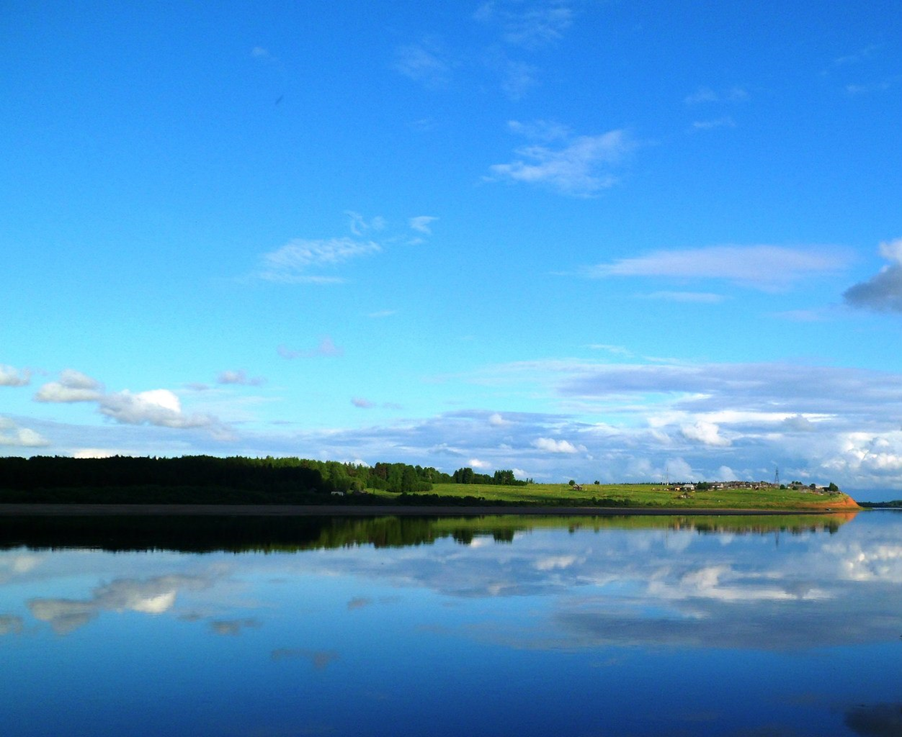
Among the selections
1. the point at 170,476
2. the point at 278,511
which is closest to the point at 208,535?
the point at 278,511

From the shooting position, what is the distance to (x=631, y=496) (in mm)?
160125

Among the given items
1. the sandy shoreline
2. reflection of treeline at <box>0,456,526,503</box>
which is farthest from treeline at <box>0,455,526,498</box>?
the sandy shoreline

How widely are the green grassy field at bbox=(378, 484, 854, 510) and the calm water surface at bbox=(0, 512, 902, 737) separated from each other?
316 feet

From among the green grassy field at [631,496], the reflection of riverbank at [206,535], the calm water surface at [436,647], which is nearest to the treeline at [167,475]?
the green grassy field at [631,496]

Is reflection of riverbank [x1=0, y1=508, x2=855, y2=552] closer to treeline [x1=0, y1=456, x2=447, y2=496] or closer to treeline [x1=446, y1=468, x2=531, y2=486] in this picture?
treeline [x1=0, y1=456, x2=447, y2=496]

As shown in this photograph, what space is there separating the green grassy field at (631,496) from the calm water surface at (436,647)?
316 feet

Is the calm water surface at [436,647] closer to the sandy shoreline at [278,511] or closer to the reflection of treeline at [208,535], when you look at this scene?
the reflection of treeline at [208,535]

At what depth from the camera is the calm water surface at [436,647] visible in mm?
13758

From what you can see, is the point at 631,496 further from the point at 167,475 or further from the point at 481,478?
the point at 167,475

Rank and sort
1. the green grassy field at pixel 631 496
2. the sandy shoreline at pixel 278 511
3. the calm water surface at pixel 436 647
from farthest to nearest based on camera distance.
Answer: the green grassy field at pixel 631 496, the sandy shoreline at pixel 278 511, the calm water surface at pixel 436 647

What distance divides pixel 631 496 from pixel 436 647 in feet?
A: 481

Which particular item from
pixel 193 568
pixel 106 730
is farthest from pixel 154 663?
pixel 193 568

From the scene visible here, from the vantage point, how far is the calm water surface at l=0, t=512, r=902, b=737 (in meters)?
13.8

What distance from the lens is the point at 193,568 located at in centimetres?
→ 3350
